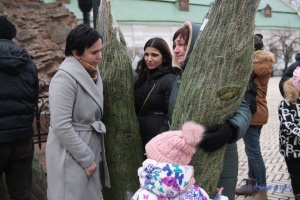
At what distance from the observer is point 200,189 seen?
193 centimetres

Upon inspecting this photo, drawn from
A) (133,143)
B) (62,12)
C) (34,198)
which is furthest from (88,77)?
(62,12)

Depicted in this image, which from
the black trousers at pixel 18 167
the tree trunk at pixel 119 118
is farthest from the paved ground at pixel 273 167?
the tree trunk at pixel 119 118

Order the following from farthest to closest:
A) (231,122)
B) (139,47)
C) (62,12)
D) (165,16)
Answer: (165,16) < (139,47) < (62,12) < (231,122)

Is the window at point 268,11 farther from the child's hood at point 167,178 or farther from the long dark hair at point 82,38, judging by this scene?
the child's hood at point 167,178

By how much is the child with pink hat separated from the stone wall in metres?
5.60

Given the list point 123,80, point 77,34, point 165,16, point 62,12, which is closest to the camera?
point 77,34

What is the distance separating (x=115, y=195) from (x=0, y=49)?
1.39 metres

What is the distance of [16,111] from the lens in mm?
2715

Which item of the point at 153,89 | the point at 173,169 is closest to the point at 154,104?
the point at 153,89

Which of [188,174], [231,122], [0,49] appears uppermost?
[0,49]

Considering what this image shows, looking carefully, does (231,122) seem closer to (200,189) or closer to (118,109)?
(200,189)

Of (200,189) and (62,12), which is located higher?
(62,12)

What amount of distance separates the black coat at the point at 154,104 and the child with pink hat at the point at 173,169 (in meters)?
0.83

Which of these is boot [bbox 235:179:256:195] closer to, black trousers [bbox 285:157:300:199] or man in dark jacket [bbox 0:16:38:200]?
black trousers [bbox 285:157:300:199]
